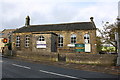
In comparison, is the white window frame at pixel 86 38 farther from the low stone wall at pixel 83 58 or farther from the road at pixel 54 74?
the road at pixel 54 74

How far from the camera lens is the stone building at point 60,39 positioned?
827 inches

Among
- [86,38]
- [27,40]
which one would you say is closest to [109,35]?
[86,38]

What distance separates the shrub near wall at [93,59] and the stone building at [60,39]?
17.4ft

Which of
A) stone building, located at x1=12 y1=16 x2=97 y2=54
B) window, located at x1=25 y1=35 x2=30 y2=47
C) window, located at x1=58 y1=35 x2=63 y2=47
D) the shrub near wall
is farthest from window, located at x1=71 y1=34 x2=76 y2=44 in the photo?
window, located at x1=25 y1=35 x2=30 y2=47

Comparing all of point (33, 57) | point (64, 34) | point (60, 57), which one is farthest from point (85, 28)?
point (33, 57)

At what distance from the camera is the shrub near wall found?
13258 millimetres

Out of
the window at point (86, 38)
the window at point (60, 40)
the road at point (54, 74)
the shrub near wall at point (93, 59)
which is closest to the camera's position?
the road at point (54, 74)

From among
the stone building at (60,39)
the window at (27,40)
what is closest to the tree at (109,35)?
the stone building at (60,39)

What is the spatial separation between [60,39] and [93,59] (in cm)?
1319

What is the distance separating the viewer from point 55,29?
26.9 m

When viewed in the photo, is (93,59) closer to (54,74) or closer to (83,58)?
(83,58)

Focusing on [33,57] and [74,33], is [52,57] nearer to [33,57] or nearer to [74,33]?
[33,57]

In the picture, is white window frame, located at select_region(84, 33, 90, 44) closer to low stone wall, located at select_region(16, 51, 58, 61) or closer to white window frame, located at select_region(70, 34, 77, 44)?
white window frame, located at select_region(70, 34, 77, 44)

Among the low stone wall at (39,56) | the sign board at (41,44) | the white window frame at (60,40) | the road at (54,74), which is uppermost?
the white window frame at (60,40)
